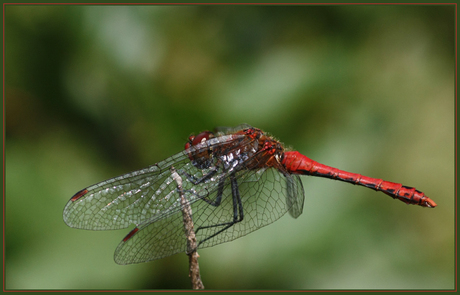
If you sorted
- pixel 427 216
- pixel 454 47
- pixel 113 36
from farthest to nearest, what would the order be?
pixel 454 47, pixel 113 36, pixel 427 216

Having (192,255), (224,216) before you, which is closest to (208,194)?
(224,216)

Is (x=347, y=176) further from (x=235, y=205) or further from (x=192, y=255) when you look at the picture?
(x=192, y=255)

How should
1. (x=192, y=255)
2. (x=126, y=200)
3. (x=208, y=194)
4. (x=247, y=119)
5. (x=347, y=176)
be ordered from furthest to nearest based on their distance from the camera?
1. (x=247, y=119)
2. (x=347, y=176)
3. (x=208, y=194)
4. (x=126, y=200)
5. (x=192, y=255)

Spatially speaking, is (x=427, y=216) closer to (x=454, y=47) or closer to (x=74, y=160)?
(x=454, y=47)

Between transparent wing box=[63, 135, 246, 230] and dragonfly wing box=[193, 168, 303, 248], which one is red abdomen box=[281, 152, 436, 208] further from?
transparent wing box=[63, 135, 246, 230]

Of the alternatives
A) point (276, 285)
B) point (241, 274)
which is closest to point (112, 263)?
point (241, 274)

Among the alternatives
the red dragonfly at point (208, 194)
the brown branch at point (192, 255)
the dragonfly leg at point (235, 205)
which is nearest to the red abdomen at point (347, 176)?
the red dragonfly at point (208, 194)

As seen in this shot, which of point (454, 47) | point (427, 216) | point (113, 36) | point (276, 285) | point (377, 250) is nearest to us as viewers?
point (276, 285)
